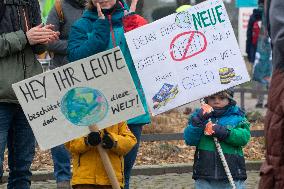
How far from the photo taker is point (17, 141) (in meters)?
6.62

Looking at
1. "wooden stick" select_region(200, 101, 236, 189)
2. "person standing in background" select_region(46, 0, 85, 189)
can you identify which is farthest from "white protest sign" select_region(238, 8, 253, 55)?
"wooden stick" select_region(200, 101, 236, 189)

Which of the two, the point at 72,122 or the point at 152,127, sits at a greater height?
the point at 72,122

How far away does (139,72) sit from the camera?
21.2 feet

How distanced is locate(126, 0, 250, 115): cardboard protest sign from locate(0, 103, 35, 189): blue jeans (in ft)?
2.93

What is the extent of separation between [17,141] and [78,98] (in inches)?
36.3

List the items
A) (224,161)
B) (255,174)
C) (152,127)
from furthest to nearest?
(152,127) < (255,174) < (224,161)

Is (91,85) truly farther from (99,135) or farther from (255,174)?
(255,174)

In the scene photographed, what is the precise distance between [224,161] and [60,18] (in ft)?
7.38

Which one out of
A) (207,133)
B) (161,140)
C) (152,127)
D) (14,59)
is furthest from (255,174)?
(14,59)

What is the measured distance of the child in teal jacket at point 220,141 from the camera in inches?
255

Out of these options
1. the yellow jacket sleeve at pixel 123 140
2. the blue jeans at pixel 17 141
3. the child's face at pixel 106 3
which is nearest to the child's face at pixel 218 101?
the yellow jacket sleeve at pixel 123 140

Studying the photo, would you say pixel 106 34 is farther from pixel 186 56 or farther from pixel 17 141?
pixel 17 141

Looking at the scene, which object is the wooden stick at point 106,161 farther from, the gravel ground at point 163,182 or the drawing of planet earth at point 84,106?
the gravel ground at point 163,182

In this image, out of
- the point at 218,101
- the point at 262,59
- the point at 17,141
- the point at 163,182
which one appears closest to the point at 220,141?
the point at 218,101
